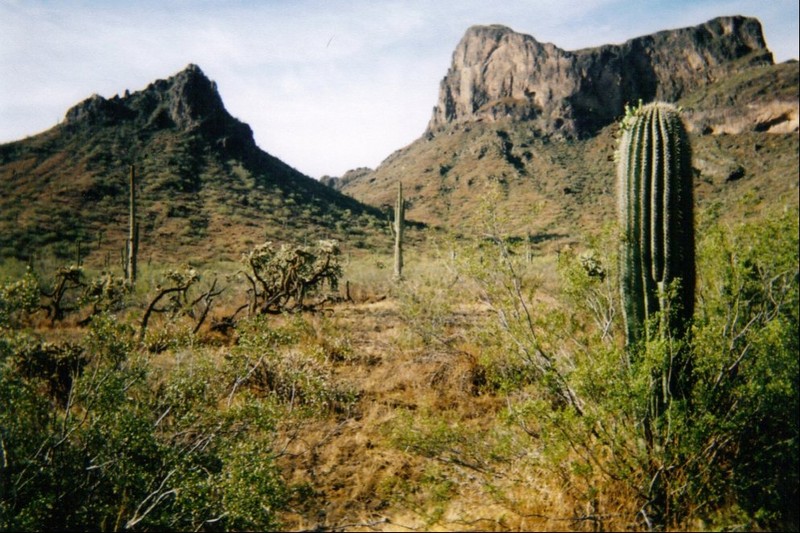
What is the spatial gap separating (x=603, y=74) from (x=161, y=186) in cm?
7288

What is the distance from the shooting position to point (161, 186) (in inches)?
1432

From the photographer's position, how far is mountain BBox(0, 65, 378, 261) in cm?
2864

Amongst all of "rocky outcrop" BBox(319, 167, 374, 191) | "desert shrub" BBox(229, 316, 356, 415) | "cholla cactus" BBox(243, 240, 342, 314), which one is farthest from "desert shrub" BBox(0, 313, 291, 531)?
"rocky outcrop" BBox(319, 167, 374, 191)

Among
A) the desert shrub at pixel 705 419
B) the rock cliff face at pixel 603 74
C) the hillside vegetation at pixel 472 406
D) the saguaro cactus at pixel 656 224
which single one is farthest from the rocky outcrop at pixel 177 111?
the desert shrub at pixel 705 419

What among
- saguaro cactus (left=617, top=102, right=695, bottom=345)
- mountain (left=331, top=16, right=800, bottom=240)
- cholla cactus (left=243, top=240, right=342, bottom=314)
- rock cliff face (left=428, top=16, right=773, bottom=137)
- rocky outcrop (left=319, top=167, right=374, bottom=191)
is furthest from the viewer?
rocky outcrop (left=319, top=167, right=374, bottom=191)

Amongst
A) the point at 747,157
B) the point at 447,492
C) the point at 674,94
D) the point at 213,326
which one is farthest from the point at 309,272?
the point at 674,94

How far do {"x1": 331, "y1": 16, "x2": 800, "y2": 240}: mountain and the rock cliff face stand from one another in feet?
0.66

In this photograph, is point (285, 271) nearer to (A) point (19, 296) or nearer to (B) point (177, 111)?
(A) point (19, 296)

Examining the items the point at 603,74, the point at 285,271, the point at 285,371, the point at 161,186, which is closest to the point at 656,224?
the point at 285,371

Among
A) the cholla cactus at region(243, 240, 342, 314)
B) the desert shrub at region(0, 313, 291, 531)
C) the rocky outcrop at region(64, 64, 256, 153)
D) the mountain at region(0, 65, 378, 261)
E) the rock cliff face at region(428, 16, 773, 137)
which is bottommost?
the desert shrub at region(0, 313, 291, 531)

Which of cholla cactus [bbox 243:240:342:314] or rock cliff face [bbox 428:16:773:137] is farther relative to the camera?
rock cliff face [bbox 428:16:773:137]

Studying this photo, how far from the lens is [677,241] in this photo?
3.62 meters

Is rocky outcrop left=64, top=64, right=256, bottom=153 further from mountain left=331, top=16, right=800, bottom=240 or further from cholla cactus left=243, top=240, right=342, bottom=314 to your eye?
cholla cactus left=243, top=240, right=342, bottom=314

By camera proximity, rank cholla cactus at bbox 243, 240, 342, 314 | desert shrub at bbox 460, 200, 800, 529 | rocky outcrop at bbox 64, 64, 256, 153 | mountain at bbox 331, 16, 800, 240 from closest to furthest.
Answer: desert shrub at bbox 460, 200, 800, 529 → cholla cactus at bbox 243, 240, 342, 314 → rocky outcrop at bbox 64, 64, 256, 153 → mountain at bbox 331, 16, 800, 240
